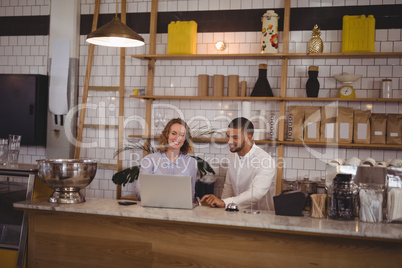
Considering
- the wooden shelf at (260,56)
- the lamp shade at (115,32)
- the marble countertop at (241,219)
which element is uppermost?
the wooden shelf at (260,56)

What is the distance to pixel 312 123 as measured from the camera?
14.3 feet

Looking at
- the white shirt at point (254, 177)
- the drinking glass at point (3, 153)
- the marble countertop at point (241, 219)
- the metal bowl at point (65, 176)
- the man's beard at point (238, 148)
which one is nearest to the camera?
the marble countertop at point (241, 219)

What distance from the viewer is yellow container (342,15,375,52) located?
13.8 ft

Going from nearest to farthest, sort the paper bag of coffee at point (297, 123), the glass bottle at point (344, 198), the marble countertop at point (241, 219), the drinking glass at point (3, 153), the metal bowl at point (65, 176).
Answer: the marble countertop at point (241, 219)
the glass bottle at point (344, 198)
the metal bowl at point (65, 176)
the drinking glass at point (3, 153)
the paper bag of coffee at point (297, 123)

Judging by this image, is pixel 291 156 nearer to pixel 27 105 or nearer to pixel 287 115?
pixel 287 115

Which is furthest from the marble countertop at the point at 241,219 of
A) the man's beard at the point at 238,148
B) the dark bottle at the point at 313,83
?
the dark bottle at the point at 313,83

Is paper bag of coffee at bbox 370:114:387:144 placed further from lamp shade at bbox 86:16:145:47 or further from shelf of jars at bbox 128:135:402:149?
lamp shade at bbox 86:16:145:47

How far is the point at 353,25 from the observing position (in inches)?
168

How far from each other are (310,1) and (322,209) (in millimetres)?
2768

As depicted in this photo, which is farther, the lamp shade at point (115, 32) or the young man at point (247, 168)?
the young man at point (247, 168)

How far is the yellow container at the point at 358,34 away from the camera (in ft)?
13.8

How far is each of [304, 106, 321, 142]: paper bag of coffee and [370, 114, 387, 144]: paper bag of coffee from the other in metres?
0.52

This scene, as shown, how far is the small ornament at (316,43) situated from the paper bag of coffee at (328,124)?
0.60 m

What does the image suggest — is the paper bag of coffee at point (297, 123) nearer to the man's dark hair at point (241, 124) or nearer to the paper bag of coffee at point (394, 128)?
the man's dark hair at point (241, 124)
